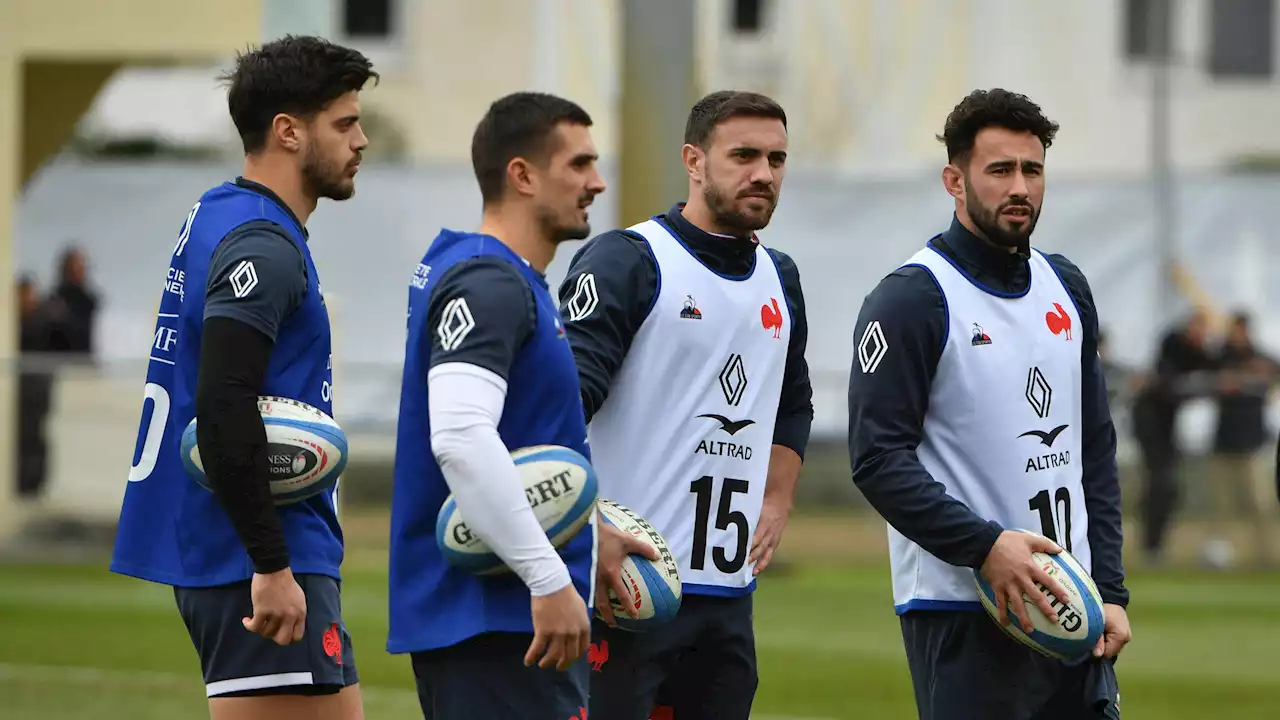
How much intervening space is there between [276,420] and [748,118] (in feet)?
5.74

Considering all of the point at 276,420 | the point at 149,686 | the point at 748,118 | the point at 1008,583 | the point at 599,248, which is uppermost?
the point at 748,118

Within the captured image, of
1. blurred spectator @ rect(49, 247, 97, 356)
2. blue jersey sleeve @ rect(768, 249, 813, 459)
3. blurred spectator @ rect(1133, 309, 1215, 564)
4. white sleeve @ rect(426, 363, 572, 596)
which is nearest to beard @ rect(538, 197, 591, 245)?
white sleeve @ rect(426, 363, 572, 596)

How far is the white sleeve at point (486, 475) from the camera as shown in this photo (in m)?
4.73

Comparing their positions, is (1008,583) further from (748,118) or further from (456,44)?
(456,44)

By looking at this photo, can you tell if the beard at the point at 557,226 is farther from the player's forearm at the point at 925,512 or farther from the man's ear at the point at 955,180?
the man's ear at the point at 955,180

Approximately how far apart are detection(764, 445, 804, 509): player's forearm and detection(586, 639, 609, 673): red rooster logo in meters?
0.85

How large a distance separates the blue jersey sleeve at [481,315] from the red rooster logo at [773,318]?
1.40 meters

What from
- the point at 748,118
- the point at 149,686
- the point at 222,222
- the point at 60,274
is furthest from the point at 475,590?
the point at 60,274

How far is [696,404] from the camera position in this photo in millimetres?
6023

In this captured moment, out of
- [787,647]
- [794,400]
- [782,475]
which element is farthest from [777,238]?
[782,475]

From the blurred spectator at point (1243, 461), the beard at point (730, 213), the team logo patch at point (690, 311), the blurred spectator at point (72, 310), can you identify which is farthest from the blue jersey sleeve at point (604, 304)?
the blurred spectator at point (72, 310)

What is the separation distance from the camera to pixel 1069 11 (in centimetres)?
3719

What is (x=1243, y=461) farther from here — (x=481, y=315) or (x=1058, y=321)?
(x=481, y=315)

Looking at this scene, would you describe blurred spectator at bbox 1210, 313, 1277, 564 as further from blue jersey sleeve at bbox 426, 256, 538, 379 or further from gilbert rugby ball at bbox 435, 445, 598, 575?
blue jersey sleeve at bbox 426, 256, 538, 379
